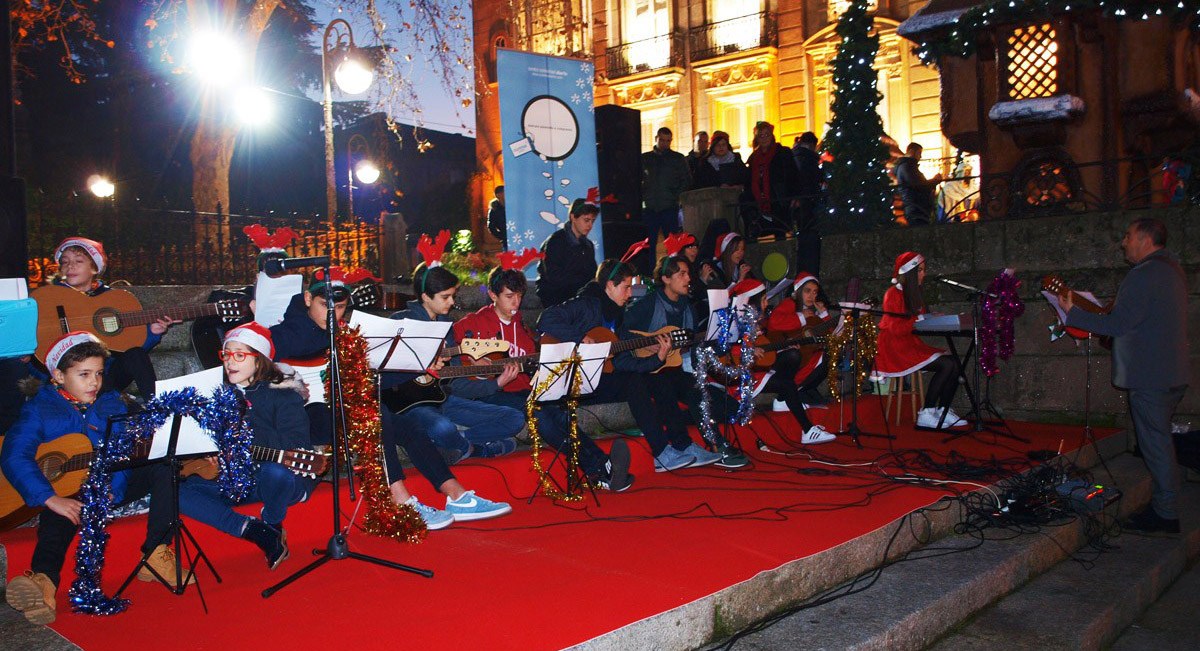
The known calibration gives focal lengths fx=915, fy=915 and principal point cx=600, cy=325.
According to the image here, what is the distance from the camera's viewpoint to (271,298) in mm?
6227

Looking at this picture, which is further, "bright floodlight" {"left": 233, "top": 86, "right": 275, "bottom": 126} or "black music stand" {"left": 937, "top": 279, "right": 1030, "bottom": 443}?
"bright floodlight" {"left": 233, "top": 86, "right": 275, "bottom": 126}

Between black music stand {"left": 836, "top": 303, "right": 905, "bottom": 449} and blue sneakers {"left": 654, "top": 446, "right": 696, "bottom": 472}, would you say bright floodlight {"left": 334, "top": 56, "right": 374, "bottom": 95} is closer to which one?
black music stand {"left": 836, "top": 303, "right": 905, "bottom": 449}

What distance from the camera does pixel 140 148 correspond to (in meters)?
21.2

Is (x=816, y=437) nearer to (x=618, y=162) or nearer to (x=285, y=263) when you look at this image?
(x=285, y=263)

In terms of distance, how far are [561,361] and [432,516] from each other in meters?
1.22

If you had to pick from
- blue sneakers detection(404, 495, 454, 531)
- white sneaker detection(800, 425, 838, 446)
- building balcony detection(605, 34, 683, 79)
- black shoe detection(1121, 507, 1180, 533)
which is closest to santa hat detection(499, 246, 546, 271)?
blue sneakers detection(404, 495, 454, 531)

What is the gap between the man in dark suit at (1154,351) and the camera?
5977 millimetres

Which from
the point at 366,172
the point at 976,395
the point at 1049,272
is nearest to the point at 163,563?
the point at 976,395

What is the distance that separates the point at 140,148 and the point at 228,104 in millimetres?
9009

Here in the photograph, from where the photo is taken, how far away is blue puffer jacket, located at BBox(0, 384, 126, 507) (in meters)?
3.97

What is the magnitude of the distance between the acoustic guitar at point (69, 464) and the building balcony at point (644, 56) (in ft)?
78.7

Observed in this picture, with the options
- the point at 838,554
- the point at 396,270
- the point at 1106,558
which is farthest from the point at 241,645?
the point at 396,270

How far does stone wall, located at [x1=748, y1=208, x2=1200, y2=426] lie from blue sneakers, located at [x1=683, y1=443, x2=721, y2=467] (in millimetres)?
4522

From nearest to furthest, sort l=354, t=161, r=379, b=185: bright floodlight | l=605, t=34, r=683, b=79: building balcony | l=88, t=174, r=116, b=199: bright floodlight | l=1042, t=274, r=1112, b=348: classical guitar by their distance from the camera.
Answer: l=1042, t=274, r=1112, b=348: classical guitar < l=354, t=161, r=379, b=185: bright floodlight < l=88, t=174, r=116, b=199: bright floodlight < l=605, t=34, r=683, b=79: building balcony
